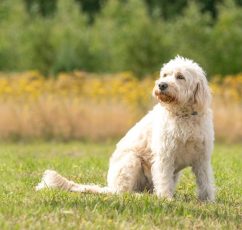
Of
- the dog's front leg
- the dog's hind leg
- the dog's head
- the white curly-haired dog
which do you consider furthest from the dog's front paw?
the dog's head

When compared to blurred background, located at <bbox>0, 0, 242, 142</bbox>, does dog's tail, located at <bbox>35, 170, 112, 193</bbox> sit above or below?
above

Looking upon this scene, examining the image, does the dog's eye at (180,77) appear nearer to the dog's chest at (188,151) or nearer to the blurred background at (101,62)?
the dog's chest at (188,151)

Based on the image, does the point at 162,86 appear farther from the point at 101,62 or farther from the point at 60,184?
the point at 101,62

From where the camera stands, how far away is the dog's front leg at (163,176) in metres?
8.02

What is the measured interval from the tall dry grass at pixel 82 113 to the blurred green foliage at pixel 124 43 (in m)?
7.86

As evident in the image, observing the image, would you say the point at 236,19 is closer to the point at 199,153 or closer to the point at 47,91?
the point at 47,91

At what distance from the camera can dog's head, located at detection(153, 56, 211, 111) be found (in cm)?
795

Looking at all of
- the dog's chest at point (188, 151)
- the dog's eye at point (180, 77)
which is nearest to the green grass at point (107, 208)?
the dog's chest at point (188, 151)

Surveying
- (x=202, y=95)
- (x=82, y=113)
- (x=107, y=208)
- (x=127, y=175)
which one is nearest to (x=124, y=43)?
(x=82, y=113)

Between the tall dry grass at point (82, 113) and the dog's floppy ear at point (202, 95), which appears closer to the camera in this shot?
the dog's floppy ear at point (202, 95)

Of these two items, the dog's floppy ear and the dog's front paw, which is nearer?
the dog's floppy ear

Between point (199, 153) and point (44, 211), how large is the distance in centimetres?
203

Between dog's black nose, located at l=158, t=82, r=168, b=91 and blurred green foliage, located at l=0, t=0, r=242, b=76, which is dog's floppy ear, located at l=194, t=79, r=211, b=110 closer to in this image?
dog's black nose, located at l=158, t=82, r=168, b=91

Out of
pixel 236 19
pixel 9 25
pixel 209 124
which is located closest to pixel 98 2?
pixel 9 25
